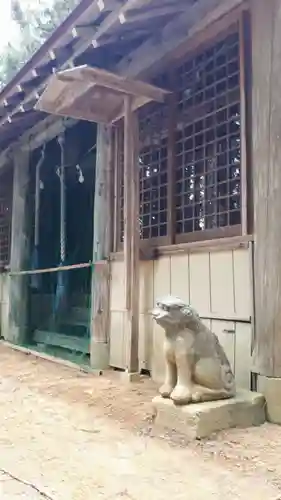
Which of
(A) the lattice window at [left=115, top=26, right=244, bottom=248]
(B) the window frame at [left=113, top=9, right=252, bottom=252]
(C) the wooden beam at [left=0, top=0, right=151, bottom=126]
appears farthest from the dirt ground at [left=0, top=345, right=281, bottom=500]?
(C) the wooden beam at [left=0, top=0, right=151, bottom=126]

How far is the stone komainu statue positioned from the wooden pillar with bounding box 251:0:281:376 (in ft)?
1.32

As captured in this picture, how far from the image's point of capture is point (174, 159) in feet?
14.9

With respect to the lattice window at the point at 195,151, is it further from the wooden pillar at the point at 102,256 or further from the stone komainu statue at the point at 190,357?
the stone komainu statue at the point at 190,357

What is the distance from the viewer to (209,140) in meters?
4.17

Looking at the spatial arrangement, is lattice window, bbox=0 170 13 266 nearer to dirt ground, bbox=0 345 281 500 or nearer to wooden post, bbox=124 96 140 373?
wooden post, bbox=124 96 140 373

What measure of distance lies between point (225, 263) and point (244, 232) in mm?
324

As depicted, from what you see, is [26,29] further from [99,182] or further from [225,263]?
[225,263]

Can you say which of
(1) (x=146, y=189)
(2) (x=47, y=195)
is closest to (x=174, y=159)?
(1) (x=146, y=189)

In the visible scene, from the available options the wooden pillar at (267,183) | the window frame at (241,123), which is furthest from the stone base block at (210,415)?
the window frame at (241,123)

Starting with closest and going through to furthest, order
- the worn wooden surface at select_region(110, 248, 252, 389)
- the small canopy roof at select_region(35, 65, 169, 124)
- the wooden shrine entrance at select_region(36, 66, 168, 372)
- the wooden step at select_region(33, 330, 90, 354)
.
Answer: the worn wooden surface at select_region(110, 248, 252, 389)
the small canopy roof at select_region(35, 65, 169, 124)
the wooden shrine entrance at select_region(36, 66, 168, 372)
the wooden step at select_region(33, 330, 90, 354)

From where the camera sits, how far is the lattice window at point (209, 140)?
3.92m

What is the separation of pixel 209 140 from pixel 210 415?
7.76ft

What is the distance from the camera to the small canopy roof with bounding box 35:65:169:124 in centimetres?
409

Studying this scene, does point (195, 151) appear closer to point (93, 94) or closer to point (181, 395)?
point (93, 94)
